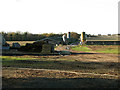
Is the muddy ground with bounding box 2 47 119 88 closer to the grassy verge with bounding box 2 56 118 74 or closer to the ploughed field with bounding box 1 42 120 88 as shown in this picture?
the ploughed field with bounding box 1 42 120 88

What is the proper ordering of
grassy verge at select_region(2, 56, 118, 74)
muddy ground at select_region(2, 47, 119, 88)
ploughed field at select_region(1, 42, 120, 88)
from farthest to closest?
grassy verge at select_region(2, 56, 118, 74), ploughed field at select_region(1, 42, 120, 88), muddy ground at select_region(2, 47, 119, 88)

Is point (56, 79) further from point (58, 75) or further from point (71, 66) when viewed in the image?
point (71, 66)

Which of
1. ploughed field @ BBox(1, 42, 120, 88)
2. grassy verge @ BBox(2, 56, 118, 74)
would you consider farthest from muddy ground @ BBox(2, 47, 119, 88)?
grassy verge @ BBox(2, 56, 118, 74)

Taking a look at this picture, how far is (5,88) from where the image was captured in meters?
6.66

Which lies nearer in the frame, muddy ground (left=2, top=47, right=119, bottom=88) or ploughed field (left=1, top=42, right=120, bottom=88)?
muddy ground (left=2, top=47, right=119, bottom=88)

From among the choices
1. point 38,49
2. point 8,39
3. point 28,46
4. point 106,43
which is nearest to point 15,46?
point 28,46

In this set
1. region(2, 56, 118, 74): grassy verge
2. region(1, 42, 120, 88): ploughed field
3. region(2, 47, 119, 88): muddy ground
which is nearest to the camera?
region(2, 47, 119, 88): muddy ground

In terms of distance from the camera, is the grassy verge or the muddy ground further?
the grassy verge

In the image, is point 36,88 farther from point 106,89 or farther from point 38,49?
point 38,49

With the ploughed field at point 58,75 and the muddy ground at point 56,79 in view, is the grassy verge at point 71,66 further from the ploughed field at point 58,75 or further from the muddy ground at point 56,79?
the muddy ground at point 56,79

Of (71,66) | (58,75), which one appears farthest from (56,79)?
(71,66)

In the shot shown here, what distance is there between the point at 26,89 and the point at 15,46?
116 ft

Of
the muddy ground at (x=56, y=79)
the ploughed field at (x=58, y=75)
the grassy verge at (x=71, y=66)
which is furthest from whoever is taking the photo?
the grassy verge at (x=71, y=66)

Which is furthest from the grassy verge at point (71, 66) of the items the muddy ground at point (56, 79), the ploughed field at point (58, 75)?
the muddy ground at point (56, 79)
